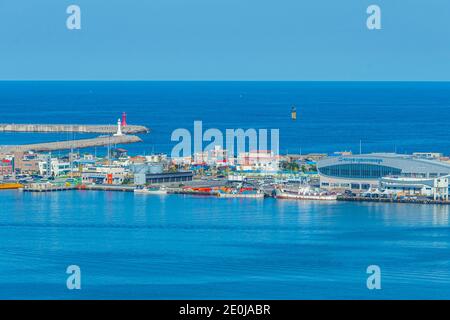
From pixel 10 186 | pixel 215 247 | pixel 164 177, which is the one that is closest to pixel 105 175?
pixel 164 177

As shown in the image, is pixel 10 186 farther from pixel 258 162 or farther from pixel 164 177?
pixel 258 162

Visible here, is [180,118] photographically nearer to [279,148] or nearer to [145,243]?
[279,148]

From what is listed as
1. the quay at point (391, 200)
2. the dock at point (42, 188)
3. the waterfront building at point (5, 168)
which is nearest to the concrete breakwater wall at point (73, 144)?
the waterfront building at point (5, 168)

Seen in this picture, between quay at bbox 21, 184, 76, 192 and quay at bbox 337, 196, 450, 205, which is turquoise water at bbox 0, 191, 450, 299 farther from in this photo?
quay at bbox 21, 184, 76, 192

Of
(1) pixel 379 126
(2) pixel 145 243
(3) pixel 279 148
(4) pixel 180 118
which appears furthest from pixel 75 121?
(2) pixel 145 243

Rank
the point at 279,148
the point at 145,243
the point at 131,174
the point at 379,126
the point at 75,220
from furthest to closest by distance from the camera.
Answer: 1. the point at 379,126
2. the point at 279,148
3. the point at 131,174
4. the point at 75,220
5. the point at 145,243
